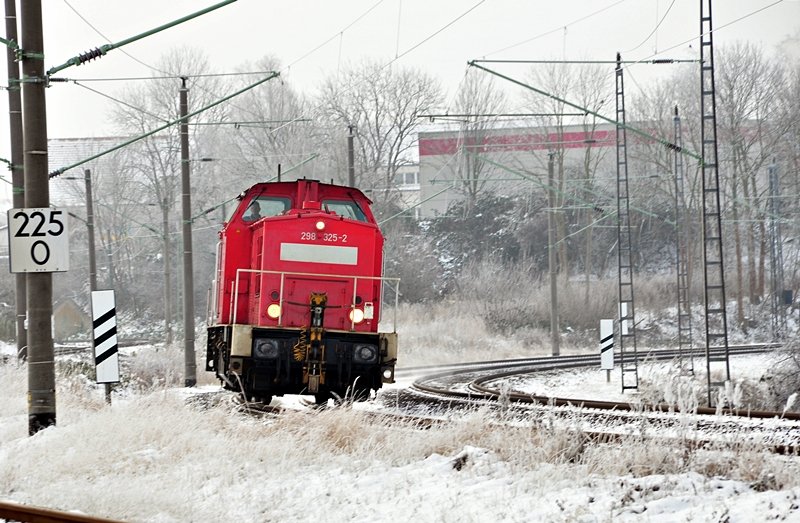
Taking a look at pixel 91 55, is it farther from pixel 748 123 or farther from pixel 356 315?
pixel 748 123

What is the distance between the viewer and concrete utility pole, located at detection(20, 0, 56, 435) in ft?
40.0

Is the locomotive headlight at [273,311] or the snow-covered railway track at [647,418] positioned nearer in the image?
the snow-covered railway track at [647,418]

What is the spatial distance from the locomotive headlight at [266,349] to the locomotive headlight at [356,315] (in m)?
1.22

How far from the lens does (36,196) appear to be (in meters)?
12.2

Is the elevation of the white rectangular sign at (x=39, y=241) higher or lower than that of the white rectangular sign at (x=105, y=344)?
higher

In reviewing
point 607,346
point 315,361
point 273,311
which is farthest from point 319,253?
point 607,346

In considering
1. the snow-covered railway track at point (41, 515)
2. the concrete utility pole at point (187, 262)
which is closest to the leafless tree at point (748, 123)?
the concrete utility pole at point (187, 262)

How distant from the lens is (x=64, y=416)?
13.9 m

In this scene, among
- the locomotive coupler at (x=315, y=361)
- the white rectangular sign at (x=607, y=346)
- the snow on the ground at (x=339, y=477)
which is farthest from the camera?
the white rectangular sign at (x=607, y=346)

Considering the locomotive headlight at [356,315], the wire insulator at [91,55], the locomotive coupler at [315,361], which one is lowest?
the locomotive coupler at [315,361]

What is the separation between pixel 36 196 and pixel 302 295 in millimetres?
4135

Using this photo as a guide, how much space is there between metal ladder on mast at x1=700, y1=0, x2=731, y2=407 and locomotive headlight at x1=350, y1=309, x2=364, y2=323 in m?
5.50

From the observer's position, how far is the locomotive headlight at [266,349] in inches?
561

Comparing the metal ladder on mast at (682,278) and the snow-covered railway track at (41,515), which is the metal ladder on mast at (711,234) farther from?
the snow-covered railway track at (41,515)
